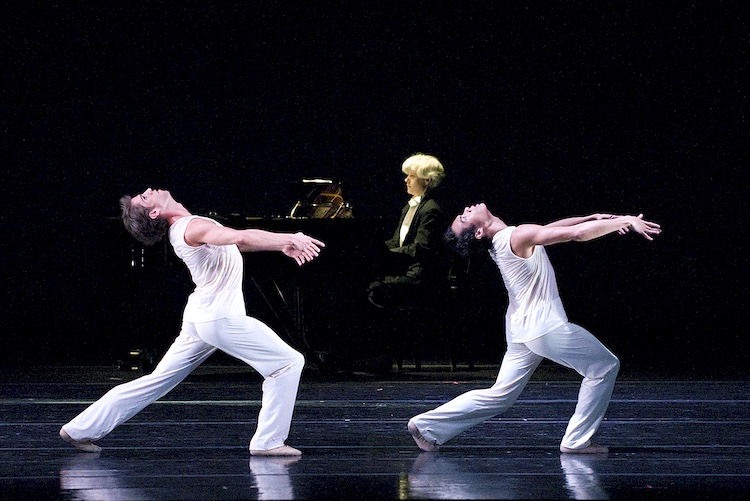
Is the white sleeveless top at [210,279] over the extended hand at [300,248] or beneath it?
beneath

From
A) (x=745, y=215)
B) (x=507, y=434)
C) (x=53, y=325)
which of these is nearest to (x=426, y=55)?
(x=745, y=215)

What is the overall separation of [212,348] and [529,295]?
4.02 feet

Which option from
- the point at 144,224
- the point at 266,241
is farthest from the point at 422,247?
the point at 266,241

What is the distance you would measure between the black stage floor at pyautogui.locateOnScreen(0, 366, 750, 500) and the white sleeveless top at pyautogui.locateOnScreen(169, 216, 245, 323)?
1.75ft

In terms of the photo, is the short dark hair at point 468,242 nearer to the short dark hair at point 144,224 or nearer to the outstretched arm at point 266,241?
the outstretched arm at point 266,241

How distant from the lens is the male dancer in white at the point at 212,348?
4.34 metres

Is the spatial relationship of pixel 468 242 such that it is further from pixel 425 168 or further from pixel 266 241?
pixel 425 168

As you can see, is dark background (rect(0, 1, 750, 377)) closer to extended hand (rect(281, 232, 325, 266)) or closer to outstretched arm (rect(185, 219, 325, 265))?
outstretched arm (rect(185, 219, 325, 265))

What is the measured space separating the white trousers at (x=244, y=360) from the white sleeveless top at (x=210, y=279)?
0.04 meters

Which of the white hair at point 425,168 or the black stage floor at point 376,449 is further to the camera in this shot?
the white hair at point 425,168

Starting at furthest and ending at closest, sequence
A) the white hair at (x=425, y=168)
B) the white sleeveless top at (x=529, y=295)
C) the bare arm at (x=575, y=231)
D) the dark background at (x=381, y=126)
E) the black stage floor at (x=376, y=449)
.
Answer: the dark background at (x=381, y=126) → the white hair at (x=425, y=168) → the white sleeveless top at (x=529, y=295) → the bare arm at (x=575, y=231) → the black stage floor at (x=376, y=449)

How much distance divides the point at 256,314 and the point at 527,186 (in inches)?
110

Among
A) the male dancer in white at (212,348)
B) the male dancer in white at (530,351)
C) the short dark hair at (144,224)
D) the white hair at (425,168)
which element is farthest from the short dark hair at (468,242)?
the white hair at (425,168)

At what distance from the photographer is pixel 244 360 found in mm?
4336
